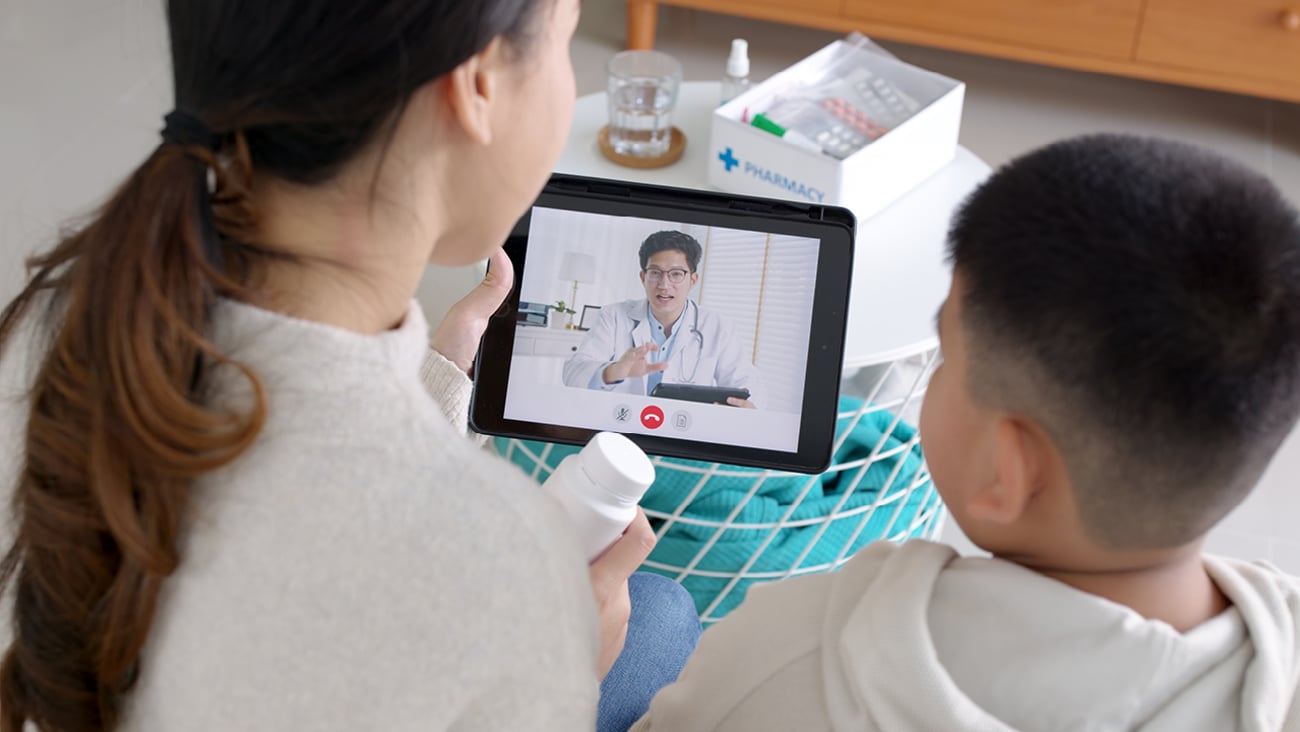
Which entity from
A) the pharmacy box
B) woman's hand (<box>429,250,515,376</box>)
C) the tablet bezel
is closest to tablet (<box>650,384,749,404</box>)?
the tablet bezel

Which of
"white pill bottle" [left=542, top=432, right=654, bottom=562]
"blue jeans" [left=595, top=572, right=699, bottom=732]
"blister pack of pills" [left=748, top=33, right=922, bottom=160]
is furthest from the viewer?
"blister pack of pills" [left=748, top=33, right=922, bottom=160]

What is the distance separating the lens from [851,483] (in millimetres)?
1210

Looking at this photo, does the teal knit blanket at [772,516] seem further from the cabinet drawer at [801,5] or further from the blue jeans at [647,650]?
the cabinet drawer at [801,5]

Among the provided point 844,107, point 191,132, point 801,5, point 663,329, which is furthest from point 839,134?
point 801,5

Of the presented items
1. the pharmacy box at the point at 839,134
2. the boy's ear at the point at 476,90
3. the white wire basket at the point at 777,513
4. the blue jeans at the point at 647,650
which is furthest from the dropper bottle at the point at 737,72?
the boy's ear at the point at 476,90

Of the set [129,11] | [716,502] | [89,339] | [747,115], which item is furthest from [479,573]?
[129,11]

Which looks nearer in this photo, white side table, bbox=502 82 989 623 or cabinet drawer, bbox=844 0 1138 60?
white side table, bbox=502 82 989 623

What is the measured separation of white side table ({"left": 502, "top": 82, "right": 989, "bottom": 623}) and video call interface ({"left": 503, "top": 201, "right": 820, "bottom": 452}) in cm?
19

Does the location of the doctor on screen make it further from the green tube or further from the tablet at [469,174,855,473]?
the green tube

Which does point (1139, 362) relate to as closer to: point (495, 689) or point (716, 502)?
point (495, 689)

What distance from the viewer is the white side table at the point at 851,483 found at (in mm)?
1127

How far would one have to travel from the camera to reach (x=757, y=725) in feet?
2.06

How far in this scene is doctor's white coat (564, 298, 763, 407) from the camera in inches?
35.3

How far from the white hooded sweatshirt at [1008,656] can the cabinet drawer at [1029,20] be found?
1.68 metres
